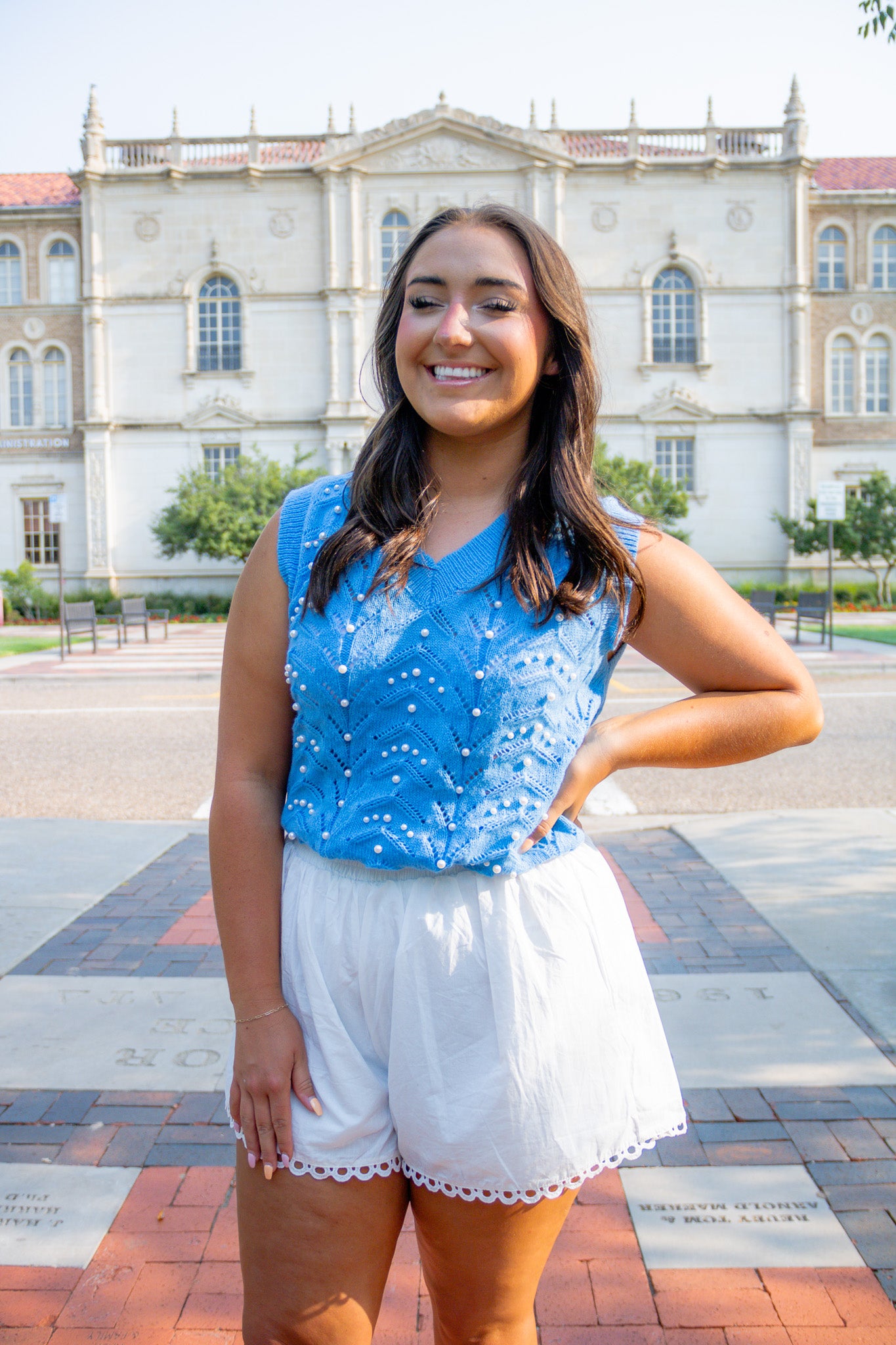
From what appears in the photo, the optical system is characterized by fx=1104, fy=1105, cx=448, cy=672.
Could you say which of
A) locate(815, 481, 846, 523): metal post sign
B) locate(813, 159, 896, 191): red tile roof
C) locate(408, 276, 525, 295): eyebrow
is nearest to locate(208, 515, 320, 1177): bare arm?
locate(408, 276, 525, 295): eyebrow

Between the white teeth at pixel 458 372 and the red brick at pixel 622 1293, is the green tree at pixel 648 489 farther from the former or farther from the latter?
the white teeth at pixel 458 372

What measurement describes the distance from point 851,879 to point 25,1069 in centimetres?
428

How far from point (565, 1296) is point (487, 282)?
7.27 ft

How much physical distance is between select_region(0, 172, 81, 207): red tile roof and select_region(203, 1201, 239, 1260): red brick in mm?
41799

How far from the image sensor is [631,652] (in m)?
22.7

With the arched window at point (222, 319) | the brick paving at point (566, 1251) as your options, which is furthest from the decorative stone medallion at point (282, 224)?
the brick paving at point (566, 1251)

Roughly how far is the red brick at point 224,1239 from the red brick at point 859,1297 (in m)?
1.40

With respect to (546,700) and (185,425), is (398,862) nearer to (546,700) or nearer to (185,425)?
(546,700)

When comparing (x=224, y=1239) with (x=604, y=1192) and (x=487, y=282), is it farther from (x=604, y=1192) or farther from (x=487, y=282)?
(x=487, y=282)

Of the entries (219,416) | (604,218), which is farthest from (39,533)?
(604,218)

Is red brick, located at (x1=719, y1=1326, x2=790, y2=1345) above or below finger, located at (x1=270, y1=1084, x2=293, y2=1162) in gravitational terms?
below

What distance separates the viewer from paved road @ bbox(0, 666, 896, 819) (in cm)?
859

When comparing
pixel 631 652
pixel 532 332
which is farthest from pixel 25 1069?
pixel 631 652

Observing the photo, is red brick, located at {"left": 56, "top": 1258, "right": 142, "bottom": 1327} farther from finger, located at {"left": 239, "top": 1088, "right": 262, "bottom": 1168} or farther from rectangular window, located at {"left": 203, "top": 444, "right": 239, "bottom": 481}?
rectangular window, located at {"left": 203, "top": 444, "right": 239, "bottom": 481}
